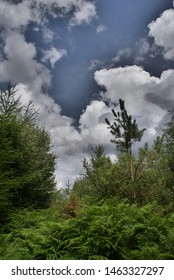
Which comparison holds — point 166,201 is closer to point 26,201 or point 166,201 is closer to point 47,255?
point 26,201

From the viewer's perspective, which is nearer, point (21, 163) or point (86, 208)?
point (86, 208)

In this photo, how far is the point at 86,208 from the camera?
406 inches

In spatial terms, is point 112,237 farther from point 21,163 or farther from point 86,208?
point 21,163

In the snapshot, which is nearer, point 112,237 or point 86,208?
point 112,237

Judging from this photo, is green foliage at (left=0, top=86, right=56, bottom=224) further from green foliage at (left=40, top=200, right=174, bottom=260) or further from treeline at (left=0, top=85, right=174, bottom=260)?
green foliage at (left=40, top=200, right=174, bottom=260)

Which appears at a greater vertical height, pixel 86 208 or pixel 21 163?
pixel 21 163

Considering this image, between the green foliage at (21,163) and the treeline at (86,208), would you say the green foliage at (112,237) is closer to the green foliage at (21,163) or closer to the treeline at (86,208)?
the treeline at (86,208)

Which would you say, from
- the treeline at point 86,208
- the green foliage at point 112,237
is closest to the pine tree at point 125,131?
the treeline at point 86,208

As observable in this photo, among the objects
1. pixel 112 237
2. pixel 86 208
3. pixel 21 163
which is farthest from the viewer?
pixel 21 163

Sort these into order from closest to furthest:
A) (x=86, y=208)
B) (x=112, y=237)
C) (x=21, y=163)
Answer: (x=112, y=237), (x=86, y=208), (x=21, y=163)

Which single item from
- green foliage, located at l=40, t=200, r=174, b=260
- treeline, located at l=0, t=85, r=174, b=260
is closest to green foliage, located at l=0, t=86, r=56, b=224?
treeline, located at l=0, t=85, r=174, b=260

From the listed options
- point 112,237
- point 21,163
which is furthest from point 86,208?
point 21,163

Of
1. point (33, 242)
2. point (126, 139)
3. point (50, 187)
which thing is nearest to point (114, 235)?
A: point (33, 242)
